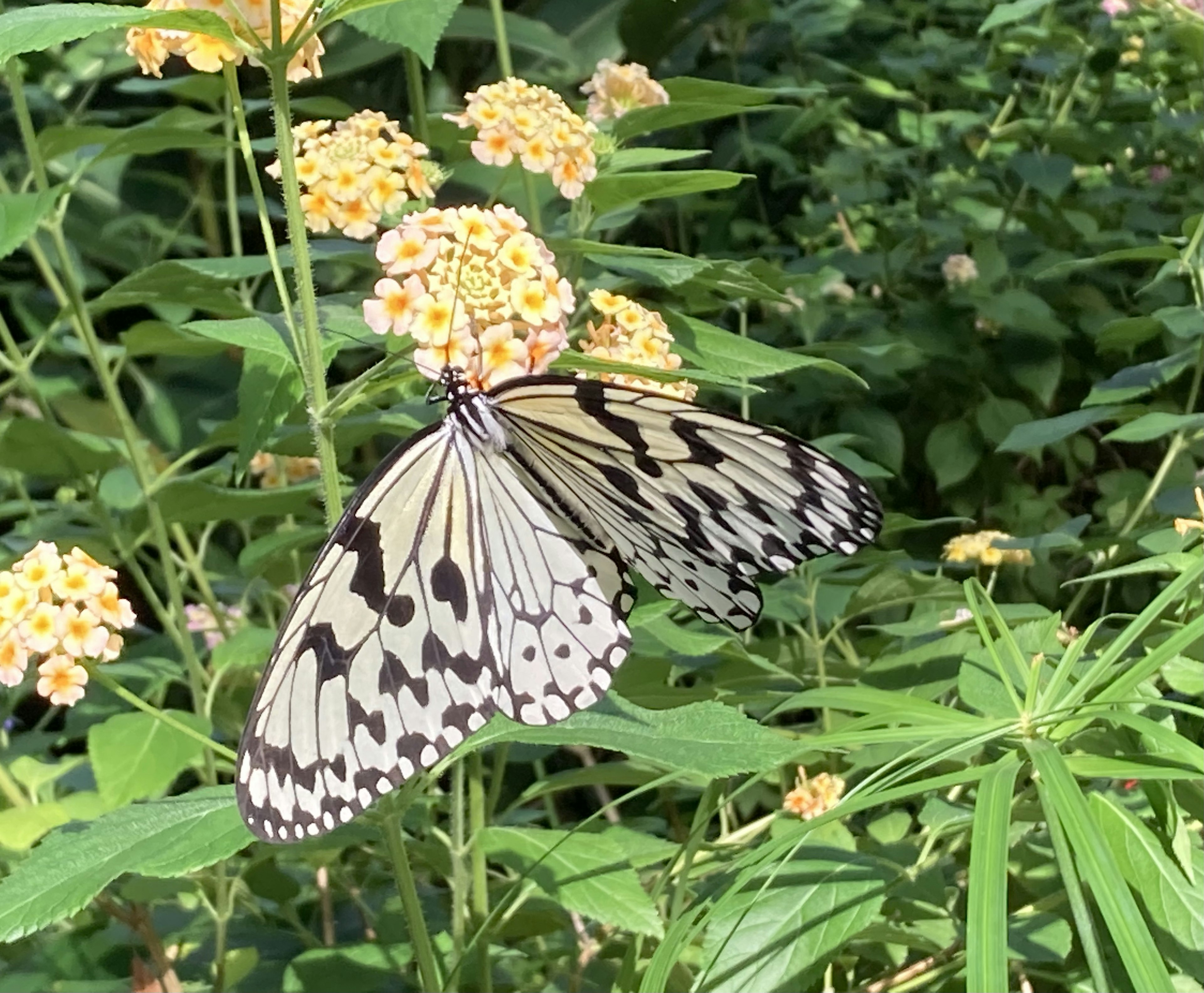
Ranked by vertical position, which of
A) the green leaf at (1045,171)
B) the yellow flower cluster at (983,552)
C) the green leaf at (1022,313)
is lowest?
the yellow flower cluster at (983,552)

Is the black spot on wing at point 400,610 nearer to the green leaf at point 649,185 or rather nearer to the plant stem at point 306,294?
the plant stem at point 306,294

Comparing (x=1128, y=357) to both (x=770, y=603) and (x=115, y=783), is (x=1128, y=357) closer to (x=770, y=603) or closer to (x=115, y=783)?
(x=770, y=603)

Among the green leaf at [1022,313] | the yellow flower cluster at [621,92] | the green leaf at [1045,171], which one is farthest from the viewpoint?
the green leaf at [1045,171]

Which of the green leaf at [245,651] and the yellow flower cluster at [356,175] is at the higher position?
the yellow flower cluster at [356,175]

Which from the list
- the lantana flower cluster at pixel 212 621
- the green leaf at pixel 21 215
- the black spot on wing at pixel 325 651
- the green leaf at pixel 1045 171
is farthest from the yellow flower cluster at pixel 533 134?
the green leaf at pixel 1045 171

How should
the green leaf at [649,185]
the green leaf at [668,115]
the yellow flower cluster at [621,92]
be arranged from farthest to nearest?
the yellow flower cluster at [621,92]
the green leaf at [668,115]
the green leaf at [649,185]

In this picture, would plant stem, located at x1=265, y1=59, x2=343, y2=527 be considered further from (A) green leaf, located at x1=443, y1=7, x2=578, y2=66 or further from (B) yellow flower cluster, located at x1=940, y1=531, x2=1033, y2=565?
(A) green leaf, located at x1=443, y1=7, x2=578, y2=66

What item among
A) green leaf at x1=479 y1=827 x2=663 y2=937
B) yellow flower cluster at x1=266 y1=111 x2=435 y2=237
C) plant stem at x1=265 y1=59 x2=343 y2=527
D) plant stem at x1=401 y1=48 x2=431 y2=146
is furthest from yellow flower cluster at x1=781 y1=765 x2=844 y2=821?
plant stem at x1=401 y1=48 x2=431 y2=146

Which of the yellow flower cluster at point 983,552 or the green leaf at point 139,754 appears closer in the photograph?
the green leaf at point 139,754
